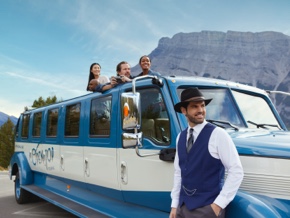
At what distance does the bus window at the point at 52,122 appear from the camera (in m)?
6.54

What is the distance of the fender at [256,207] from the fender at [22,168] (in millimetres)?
6239

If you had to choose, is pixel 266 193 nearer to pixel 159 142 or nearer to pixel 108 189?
pixel 159 142

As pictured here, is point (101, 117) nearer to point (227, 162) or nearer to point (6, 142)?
point (227, 162)

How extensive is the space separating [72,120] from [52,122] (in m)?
1.19

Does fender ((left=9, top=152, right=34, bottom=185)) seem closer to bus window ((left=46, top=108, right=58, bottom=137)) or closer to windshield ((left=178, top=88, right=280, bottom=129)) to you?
bus window ((left=46, top=108, right=58, bottom=137))

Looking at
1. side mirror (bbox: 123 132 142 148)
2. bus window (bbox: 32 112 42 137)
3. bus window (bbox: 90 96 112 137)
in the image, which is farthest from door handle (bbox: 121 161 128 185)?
bus window (bbox: 32 112 42 137)

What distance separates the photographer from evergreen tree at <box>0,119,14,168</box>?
65750 millimetres

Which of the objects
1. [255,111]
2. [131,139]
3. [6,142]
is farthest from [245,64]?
[131,139]

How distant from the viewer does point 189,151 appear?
105 inches

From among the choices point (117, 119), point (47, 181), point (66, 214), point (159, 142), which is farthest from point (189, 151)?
point (66, 214)

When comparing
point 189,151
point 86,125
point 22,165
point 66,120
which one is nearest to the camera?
point 189,151

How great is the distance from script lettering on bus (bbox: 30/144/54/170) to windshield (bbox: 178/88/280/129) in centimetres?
389

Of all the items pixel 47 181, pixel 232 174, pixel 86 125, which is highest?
pixel 86 125

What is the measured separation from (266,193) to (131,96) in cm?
140
